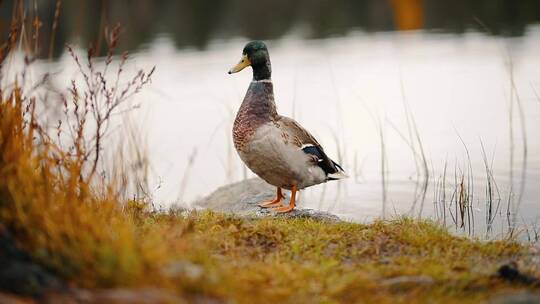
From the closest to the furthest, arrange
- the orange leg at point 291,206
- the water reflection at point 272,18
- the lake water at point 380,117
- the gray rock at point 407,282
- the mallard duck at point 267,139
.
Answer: the gray rock at point 407,282
the mallard duck at point 267,139
the orange leg at point 291,206
the lake water at point 380,117
the water reflection at point 272,18

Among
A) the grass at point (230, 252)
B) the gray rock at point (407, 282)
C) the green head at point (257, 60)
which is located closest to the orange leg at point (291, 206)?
the grass at point (230, 252)

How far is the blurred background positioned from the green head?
107 cm

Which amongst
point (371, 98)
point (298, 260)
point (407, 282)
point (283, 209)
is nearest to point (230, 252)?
point (298, 260)

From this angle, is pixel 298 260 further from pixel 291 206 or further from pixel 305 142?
pixel 305 142

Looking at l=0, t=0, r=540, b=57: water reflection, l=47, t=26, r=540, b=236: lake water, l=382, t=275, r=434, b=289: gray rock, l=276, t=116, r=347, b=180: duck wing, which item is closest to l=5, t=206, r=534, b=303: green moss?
l=382, t=275, r=434, b=289: gray rock

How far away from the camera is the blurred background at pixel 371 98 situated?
7.38 m

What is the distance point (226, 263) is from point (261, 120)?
172cm

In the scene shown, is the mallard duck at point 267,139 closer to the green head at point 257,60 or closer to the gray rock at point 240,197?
the green head at point 257,60

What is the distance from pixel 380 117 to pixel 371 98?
113cm

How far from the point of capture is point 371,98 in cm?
1285

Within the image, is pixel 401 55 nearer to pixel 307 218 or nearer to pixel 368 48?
pixel 368 48

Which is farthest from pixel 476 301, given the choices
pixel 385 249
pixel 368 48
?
pixel 368 48

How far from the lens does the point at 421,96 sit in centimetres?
1290

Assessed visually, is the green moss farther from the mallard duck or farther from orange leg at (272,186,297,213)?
the mallard duck
